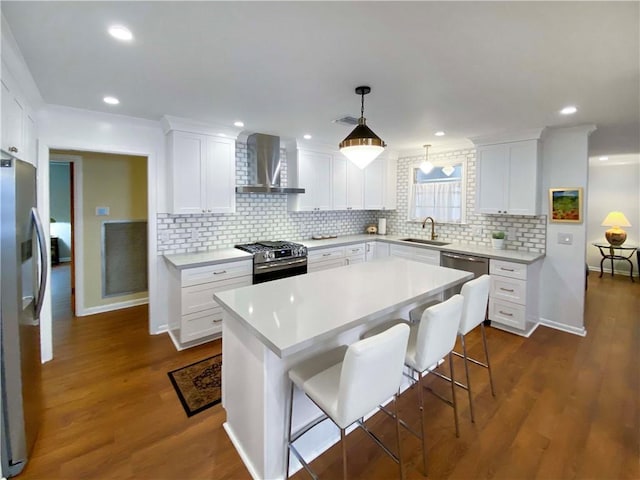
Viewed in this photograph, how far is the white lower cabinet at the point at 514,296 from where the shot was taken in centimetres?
355

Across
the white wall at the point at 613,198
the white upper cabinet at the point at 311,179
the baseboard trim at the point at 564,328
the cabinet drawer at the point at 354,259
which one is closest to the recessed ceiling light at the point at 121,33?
the white upper cabinet at the point at 311,179

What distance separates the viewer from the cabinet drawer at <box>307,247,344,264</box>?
420cm

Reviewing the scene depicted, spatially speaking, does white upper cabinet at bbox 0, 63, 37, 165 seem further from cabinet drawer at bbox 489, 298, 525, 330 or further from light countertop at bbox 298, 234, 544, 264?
cabinet drawer at bbox 489, 298, 525, 330

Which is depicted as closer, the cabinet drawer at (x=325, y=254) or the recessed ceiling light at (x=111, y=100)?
the recessed ceiling light at (x=111, y=100)

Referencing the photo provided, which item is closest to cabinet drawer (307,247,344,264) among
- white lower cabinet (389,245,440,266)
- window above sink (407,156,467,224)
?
white lower cabinet (389,245,440,266)

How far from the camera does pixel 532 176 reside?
364 cm

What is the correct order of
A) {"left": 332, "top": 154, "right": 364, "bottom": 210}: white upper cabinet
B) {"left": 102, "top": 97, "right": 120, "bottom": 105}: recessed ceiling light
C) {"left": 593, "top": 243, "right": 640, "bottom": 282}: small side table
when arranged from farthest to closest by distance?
{"left": 593, "top": 243, "right": 640, "bottom": 282}: small side table, {"left": 332, "top": 154, "right": 364, "bottom": 210}: white upper cabinet, {"left": 102, "top": 97, "right": 120, "bottom": 105}: recessed ceiling light

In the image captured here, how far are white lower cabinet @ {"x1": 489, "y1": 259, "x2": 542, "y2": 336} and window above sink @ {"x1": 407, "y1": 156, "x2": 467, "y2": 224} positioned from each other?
1181 mm

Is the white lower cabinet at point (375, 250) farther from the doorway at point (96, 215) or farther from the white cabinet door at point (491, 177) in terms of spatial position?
the doorway at point (96, 215)

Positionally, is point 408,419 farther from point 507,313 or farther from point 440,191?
point 440,191

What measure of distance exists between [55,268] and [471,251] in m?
8.03

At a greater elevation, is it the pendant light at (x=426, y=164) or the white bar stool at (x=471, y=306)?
the pendant light at (x=426, y=164)

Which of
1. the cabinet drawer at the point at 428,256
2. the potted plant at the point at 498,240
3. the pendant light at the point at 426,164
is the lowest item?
the cabinet drawer at the point at 428,256

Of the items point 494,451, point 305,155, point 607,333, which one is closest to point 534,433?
point 494,451
